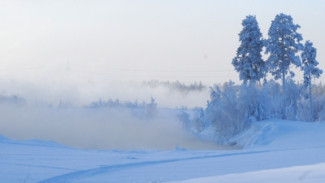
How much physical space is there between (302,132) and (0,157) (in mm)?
23736

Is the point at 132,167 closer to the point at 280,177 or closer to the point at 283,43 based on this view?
the point at 280,177

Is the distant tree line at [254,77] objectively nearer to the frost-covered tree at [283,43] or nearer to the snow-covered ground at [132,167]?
the frost-covered tree at [283,43]

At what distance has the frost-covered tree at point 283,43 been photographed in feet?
160

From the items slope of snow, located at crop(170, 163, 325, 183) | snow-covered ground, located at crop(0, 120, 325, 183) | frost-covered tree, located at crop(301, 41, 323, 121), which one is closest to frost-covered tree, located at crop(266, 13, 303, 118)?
→ frost-covered tree, located at crop(301, 41, 323, 121)

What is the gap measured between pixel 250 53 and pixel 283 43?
3344 mm

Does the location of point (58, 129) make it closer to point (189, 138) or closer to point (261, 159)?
point (189, 138)

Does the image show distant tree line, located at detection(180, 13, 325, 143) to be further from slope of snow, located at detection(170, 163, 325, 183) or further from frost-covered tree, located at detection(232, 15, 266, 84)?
slope of snow, located at detection(170, 163, 325, 183)

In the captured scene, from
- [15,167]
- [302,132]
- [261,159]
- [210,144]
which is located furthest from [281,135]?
[15,167]

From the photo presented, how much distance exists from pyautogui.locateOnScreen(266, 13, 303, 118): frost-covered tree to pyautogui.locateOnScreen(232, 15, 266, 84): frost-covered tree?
1041 mm

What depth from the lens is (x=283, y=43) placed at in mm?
48656

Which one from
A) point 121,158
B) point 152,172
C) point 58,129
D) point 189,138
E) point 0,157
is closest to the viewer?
point 152,172

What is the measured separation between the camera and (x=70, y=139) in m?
50.9

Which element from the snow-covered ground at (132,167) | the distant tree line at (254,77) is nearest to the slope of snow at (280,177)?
the snow-covered ground at (132,167)

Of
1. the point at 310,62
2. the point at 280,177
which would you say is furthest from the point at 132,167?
the point at 310,62
